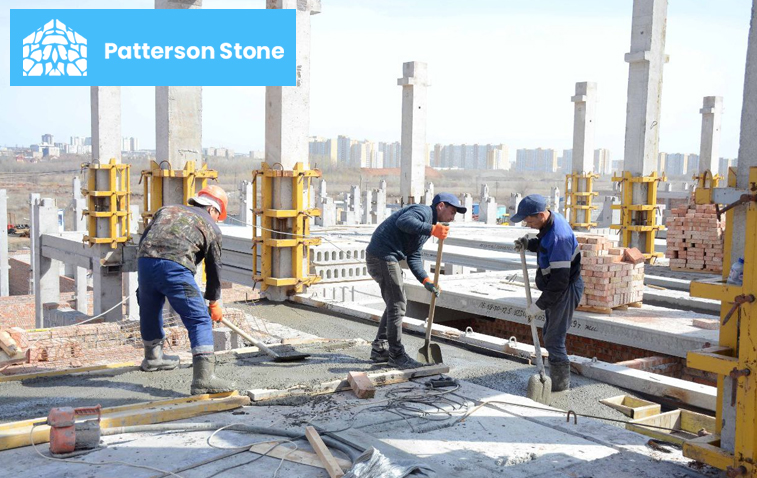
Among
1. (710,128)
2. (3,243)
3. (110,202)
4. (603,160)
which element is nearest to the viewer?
(110,202)

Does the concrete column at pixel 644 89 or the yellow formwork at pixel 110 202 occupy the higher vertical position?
the concrete column at pixel 644 89

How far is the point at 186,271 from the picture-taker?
5820mm

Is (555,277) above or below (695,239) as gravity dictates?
above

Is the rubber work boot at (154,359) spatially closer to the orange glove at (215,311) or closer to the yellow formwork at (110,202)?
the orange glove at (215,311)

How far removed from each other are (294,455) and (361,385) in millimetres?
1379

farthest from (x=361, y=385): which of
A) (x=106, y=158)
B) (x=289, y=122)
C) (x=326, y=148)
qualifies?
(x=326, y=148)

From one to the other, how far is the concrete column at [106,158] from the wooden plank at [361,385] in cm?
1077

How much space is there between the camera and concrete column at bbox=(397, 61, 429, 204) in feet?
55.6

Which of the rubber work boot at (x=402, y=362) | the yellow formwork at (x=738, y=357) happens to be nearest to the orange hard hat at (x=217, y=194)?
the rubber work boot at (x=402, y=362)

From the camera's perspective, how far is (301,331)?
923 cm

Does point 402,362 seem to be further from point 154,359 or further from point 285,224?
point 285,224

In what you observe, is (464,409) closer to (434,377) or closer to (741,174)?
(434,377)

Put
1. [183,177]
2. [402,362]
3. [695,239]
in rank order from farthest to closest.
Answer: [695,239]
[183,177]
[402,362]

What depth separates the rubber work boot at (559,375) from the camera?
632cm
